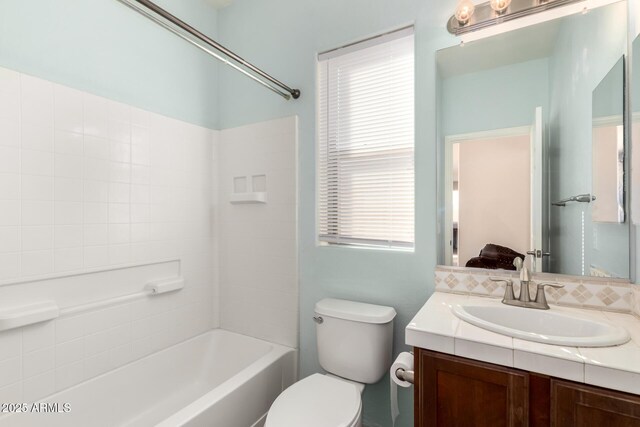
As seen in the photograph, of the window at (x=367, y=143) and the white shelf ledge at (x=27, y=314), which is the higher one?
the window at (x=367, y=143)

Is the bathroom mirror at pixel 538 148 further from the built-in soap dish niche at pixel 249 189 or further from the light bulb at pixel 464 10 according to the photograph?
Answer: the built-in soap dish niche at pixel 249 189

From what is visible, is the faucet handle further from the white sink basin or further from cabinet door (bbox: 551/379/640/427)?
cabinet door (bbox: 551/379/640/427)

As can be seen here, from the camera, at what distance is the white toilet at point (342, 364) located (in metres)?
1.22

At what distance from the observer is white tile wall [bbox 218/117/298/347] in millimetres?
1936

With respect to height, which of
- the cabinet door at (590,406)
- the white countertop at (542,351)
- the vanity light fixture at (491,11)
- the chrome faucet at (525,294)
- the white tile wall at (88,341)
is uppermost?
the vanity light fixture at (491,11)

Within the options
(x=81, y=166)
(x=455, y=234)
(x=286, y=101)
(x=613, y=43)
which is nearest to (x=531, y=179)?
(x=455, y=234)

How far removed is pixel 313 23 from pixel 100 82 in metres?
1.25

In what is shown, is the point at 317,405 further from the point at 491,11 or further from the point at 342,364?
the point at 491,11

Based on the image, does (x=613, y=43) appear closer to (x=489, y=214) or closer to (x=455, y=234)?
(x=489, y=214)

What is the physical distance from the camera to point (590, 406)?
2.56 ft

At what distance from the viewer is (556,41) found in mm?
1264

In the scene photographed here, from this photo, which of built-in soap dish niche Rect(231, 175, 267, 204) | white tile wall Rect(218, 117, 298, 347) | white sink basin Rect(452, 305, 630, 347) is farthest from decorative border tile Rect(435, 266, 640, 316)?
built-in soap dish niche Rect(231, 175, 267, 204)

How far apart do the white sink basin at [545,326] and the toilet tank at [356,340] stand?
1.38ft

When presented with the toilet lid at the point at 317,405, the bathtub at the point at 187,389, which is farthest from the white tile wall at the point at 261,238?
the toilet lid at the point at 317,405
